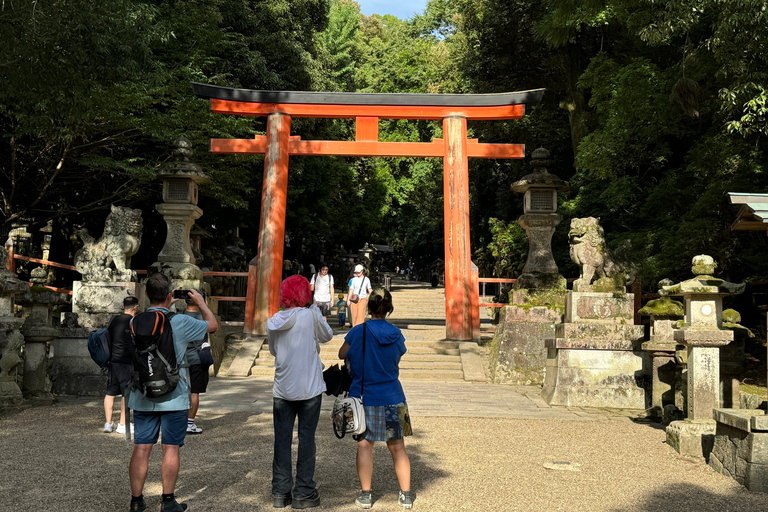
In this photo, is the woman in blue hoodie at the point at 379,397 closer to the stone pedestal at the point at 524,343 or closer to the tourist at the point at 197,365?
the tourist at the point at 197,365

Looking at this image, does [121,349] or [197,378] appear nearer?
[197,378]

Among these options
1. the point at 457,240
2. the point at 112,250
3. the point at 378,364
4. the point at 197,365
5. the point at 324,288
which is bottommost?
the point at 197,365

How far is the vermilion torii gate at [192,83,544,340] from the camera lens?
12992 mm

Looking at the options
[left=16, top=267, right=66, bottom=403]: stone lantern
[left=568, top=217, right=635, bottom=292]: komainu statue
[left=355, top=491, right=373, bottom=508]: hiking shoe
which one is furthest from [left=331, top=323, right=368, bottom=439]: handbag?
[left=568, top=217, right=635, bottom=292]: komainu statue

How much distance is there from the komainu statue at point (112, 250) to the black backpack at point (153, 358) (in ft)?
19.4

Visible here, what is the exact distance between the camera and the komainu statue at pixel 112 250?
9.48 m

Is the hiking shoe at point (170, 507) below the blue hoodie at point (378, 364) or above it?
below

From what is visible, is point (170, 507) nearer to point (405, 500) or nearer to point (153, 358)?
point (153, 358)

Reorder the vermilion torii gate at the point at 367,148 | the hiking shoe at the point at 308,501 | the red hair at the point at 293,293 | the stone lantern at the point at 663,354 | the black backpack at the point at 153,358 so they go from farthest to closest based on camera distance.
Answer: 1. the vermilion torii gate at the point at 367,148
2. the stone lantern at the point at 663,354
3. the red hair at the point at 293,293
4. the hiking shoe at the point at 308,501
5. the black backpack at the point at 153,358

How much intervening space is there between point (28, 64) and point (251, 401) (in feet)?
18.0

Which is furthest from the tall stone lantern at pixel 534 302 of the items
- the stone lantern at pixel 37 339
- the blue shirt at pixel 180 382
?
the blue shirt at pixel 180 382

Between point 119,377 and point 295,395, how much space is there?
115 inches

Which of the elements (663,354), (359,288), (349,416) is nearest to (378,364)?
(349,416)

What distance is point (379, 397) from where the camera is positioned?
14.3 ft
